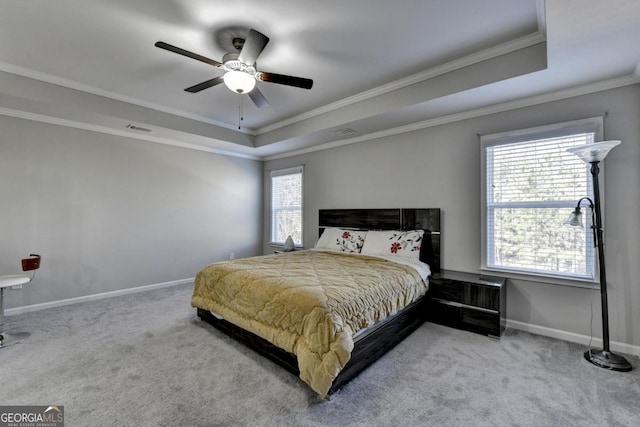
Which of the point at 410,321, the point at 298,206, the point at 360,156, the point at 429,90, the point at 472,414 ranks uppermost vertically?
the point at 429,90

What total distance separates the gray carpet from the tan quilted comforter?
30 centimetres

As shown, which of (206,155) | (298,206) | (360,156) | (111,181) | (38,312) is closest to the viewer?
(38,312)

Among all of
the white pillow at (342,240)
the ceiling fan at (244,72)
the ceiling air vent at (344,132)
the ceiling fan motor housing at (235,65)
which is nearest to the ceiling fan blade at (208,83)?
the ceiling fan at (244,72)

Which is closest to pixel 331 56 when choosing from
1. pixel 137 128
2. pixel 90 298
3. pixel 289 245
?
pixel 137 128

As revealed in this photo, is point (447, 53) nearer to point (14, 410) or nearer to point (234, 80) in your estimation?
point (234, 80)

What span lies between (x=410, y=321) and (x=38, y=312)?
14.8 feet

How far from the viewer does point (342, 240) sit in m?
4.34

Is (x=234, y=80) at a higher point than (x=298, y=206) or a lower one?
higher

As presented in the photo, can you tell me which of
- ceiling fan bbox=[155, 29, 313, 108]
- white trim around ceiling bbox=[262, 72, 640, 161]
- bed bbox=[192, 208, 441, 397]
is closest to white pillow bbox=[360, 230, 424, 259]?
bed bbox=[192, 208, 441, 397]

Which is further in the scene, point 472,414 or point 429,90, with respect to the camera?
point 429,90

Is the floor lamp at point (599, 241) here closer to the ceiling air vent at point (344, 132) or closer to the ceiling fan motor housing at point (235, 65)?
the ceiling air vent at point (344, 132)

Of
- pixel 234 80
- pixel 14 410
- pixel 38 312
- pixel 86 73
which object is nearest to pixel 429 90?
pixel 234 80

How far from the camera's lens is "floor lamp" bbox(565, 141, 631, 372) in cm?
231

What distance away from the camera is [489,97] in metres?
3.00
